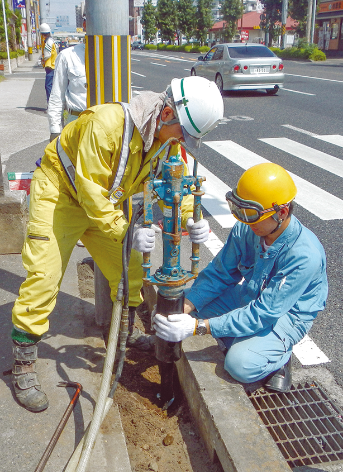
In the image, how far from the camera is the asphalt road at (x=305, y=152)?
4.02 metres

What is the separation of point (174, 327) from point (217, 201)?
3.75 metres

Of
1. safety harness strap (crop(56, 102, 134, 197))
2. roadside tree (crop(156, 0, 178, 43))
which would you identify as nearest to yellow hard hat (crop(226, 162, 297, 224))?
safety harness strap (crop(56, 102, 134, 197))

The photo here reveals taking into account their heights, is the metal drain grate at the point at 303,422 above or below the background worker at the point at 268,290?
below

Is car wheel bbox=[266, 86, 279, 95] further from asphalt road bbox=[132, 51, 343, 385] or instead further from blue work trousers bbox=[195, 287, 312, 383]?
blue work trousers bbox=[195, 287, 312, 383]

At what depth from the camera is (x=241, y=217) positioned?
2699 millimetres

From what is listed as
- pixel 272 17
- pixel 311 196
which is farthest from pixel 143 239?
pixel 272 17

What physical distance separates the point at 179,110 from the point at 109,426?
5.34 ft

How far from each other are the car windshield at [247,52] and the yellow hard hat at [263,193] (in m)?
13.5

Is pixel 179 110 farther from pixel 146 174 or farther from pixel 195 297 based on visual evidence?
pixel 195 297

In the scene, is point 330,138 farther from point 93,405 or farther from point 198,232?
point 93,405

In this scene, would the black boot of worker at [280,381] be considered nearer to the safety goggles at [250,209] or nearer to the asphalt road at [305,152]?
the asphalt road at [305,152]

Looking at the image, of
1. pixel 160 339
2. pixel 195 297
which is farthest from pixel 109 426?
pixel 195 297

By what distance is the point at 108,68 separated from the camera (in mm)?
3131

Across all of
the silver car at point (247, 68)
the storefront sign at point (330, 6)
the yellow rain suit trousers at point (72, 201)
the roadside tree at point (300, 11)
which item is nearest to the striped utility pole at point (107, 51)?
the yellow rain suit trousers at point (72, 201)
